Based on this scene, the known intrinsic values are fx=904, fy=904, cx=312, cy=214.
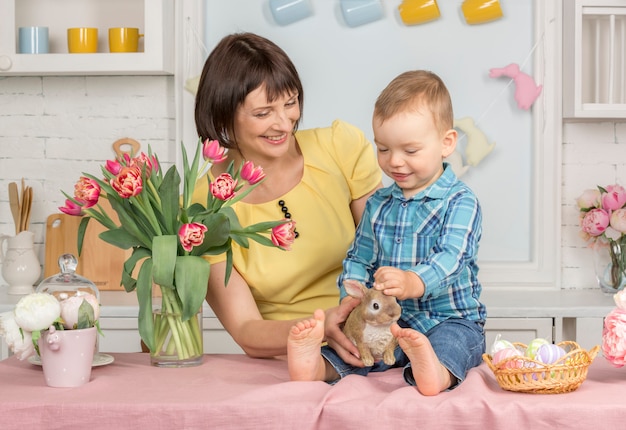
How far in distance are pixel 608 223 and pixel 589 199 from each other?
0.11 metres

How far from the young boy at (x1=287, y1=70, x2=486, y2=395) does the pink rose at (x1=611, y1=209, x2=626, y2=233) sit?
139 centimetres

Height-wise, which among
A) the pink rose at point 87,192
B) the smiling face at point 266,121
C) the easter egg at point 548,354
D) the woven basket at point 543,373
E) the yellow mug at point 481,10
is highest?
the yellow mug at point 481,10

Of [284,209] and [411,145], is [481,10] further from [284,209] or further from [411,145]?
[411,145]

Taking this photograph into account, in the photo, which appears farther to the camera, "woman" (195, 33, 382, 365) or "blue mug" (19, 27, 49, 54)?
"blue mug" (19, 27, 49, 54)

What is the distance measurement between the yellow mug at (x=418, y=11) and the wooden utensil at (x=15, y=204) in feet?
5.08

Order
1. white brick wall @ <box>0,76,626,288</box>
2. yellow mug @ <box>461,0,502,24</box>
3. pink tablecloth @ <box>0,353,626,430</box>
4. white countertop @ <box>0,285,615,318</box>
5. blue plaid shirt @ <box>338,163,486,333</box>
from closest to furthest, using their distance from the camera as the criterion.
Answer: pink tablecloth @ <box>0,353,626,430</box> < blue plaid shirt @ <box>338,163,486,333</box> < white countertop @ <box>0,285,615,318</box> < yellow mug @ <box>461,0,502,24</box> < white brick wall @ <box>0,76,626,288</box>

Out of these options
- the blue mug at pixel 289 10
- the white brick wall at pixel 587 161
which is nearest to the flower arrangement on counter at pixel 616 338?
the white brick wall at pixel 587 161

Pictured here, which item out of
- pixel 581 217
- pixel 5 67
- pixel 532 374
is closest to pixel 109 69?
pixel 5 67

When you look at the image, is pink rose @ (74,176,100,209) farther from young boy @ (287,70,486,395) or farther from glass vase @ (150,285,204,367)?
young boy @ (287,70,486,395)

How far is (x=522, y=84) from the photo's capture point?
10.5 feet

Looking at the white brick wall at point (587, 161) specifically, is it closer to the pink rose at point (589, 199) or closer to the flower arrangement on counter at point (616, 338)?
the pink rose at point (589, 199)

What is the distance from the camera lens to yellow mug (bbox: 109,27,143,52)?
313 cm

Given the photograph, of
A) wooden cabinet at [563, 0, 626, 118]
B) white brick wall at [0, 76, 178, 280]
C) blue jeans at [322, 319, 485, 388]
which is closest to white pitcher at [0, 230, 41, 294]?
white brick wall at [0, 76, 178, 280]

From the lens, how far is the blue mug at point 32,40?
3.17 meters
